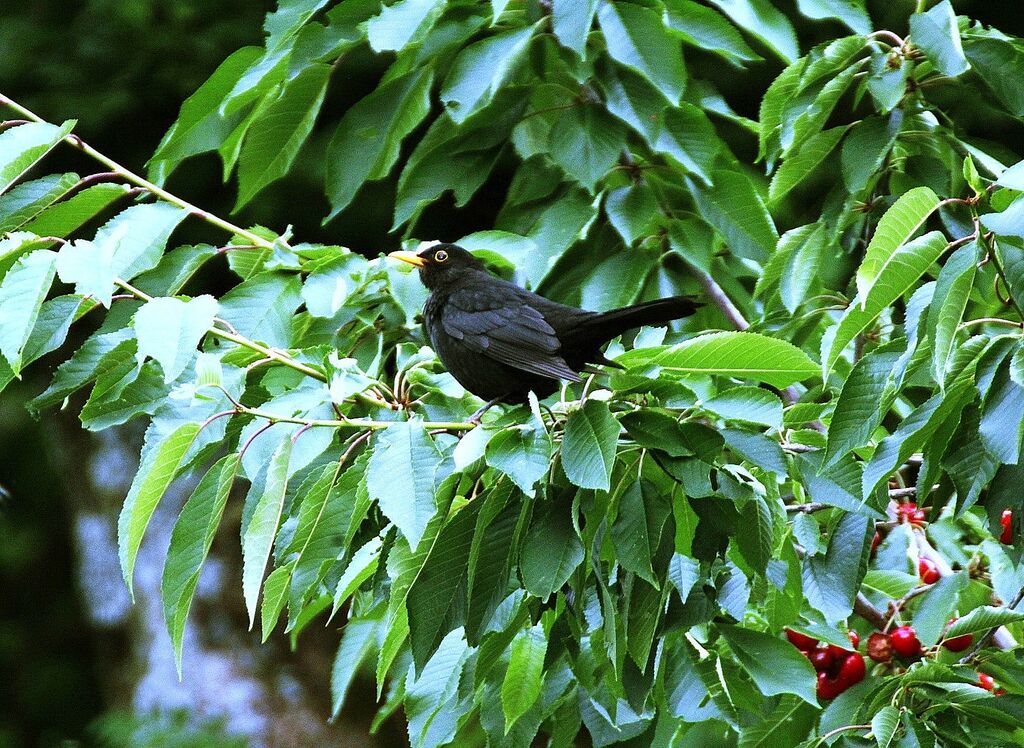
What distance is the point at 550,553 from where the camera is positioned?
179 cm

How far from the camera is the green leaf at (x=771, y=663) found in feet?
6.79

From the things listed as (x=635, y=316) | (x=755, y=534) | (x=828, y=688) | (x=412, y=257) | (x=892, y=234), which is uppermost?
(x=892, y=234)

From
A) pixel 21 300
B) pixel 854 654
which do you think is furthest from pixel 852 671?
pixel 21 300

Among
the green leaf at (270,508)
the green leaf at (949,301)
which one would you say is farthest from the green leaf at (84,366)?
the green leaf at (949,301)

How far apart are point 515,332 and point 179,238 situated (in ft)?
12.1

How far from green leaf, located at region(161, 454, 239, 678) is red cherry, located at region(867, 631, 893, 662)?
136 cm

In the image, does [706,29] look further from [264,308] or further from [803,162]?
[264,308]

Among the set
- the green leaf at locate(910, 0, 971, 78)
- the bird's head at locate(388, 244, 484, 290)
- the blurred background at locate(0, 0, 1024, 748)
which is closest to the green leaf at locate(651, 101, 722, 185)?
the green leaf at locate(910, 0, 971, 78)

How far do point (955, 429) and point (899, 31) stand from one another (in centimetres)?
446

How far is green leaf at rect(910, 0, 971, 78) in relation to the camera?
240 centimetres

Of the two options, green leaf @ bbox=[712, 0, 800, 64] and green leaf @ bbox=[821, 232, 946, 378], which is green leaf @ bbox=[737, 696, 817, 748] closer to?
green leaf @ bbox=[821, 232, 946, 378]

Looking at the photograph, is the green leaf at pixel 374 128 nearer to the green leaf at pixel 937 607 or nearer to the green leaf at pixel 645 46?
the green leaf at pixel 645 46

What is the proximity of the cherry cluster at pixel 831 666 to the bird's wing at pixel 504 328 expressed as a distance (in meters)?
0.78

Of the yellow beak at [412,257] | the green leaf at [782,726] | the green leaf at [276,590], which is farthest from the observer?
the yellow beak at [412,257]
